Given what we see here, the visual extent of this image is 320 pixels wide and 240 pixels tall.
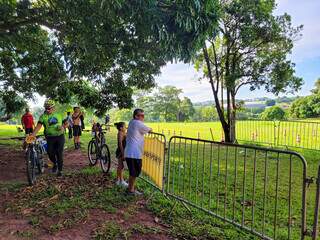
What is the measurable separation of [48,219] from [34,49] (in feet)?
26.8

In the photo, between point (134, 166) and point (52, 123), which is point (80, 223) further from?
point (52, 123)

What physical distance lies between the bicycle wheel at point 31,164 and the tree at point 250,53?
11623 mm

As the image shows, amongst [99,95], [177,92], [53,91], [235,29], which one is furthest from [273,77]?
[177,92]

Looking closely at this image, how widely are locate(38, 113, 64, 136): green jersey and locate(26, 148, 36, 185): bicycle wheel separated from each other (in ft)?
1.82

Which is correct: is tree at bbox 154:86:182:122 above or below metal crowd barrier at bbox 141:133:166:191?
above

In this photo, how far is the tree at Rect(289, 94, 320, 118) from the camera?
7057 cm

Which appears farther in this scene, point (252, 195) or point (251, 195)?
point (251, 195)

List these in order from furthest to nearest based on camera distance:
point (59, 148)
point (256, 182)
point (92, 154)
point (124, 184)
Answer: point (92, 154) < point (256, 182) < point (59, 148) < point (124, 184)

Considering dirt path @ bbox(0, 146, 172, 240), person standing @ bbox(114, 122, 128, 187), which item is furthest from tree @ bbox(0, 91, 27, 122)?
person standing @ bbox(114, 122, 128, 187)

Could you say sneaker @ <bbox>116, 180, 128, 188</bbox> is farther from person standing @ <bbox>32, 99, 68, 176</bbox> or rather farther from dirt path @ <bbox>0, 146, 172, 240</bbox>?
person standing @ <bbox>32, 99, 68, 176</bbox>

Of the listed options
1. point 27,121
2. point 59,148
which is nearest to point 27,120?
point 27,121

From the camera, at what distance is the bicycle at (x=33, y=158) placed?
6.66 m

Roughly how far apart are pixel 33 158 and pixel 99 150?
5.86 feet

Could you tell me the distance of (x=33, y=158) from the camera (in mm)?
7043
